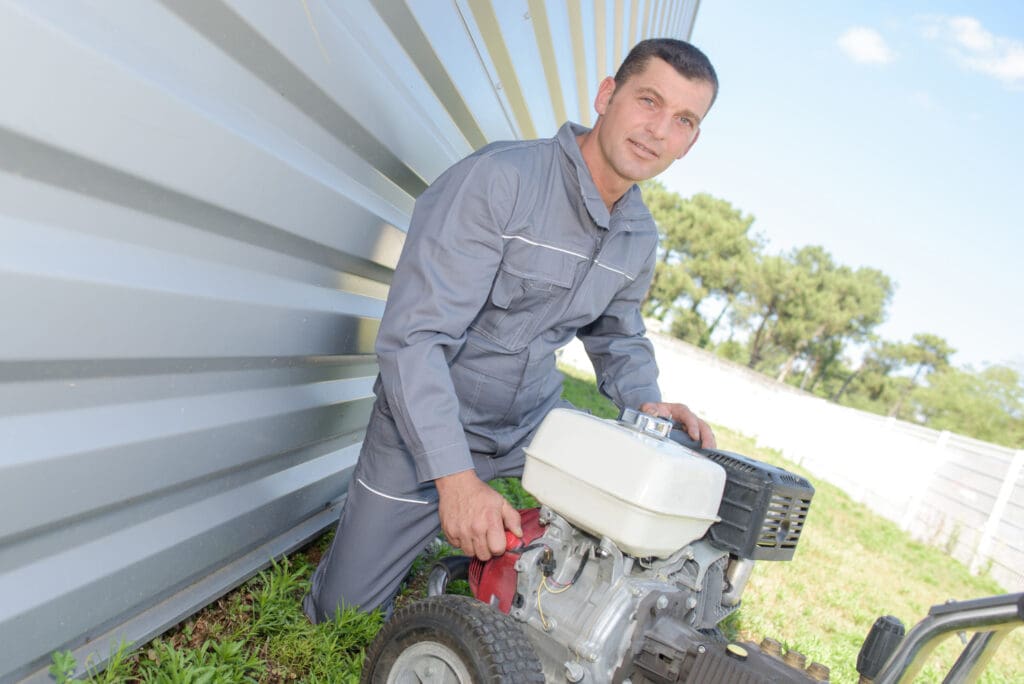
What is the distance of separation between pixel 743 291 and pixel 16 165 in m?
44.2

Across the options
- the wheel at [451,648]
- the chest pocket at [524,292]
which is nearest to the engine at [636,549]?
the wheel at [451,648]

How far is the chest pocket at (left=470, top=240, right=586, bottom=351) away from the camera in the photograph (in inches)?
84.2

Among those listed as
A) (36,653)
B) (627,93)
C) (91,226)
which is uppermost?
(627,93)

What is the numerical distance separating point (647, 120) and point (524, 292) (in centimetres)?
→ 61

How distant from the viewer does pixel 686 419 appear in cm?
236

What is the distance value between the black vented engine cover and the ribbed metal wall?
1.15m

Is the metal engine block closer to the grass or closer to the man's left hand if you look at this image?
the man's left hand

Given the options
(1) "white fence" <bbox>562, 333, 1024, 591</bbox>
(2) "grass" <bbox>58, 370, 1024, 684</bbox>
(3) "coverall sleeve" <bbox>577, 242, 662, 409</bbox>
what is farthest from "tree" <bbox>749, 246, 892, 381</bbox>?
(3) "coverall sleeve" <bbox>577, 242, 662, 409</bbox>

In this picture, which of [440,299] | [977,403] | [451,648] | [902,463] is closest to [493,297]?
[440,299]

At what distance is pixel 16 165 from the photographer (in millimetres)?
1098

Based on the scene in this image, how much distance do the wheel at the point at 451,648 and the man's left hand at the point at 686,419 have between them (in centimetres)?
87

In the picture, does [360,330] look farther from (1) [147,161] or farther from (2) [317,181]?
(1) [147,161]

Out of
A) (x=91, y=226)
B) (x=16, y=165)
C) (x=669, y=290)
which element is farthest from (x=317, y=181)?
(x=669, y=290)

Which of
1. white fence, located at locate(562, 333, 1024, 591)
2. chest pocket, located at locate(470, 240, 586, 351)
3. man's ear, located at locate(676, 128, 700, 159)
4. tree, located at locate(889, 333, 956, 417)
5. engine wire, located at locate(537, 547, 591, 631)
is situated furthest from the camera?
tree, located at locate(889, 333, 956, 417)
